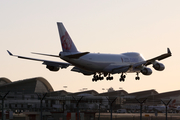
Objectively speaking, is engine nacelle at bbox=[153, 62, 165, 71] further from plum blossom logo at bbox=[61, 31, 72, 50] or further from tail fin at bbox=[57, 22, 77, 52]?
plum blossom logo at bbox=[61, 31, 72, 50]

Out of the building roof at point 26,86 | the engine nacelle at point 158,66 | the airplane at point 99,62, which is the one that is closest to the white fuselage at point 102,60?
the airplane at point 99,62

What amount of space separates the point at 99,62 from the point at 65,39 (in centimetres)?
905

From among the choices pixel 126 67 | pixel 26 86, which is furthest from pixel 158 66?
pixel 26 86

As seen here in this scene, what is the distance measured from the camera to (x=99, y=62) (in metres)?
65.2

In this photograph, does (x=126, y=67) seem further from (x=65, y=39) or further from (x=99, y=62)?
(x=65, y=39)

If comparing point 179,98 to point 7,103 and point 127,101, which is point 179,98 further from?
point 7,103

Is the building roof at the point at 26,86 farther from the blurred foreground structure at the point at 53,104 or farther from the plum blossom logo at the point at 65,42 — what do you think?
the plum blossom logo at the point at 65,42

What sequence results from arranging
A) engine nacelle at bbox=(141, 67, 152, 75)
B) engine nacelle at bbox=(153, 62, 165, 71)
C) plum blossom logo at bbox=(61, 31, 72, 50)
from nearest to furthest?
plum blossom logo at bbox=(61, 31, 72, 50), engine nacelle at bbox=(153, 62, 165, 71), engine nacelle at bbox=(141, 67, 152, 75)

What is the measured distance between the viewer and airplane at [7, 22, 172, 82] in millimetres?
59438

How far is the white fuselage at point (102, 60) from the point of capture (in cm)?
6194

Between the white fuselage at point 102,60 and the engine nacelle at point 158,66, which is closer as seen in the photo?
the white fuselage at point 102,60

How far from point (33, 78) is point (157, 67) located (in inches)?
5034

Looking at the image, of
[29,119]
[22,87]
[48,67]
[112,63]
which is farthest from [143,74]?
[22,87]

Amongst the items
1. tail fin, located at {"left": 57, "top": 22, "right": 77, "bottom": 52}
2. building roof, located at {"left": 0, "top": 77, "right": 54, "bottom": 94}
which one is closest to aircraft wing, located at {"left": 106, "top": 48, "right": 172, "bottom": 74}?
tail fin, located at {"left": 57, "top": 22, "right": 77, "bottom": 52}
